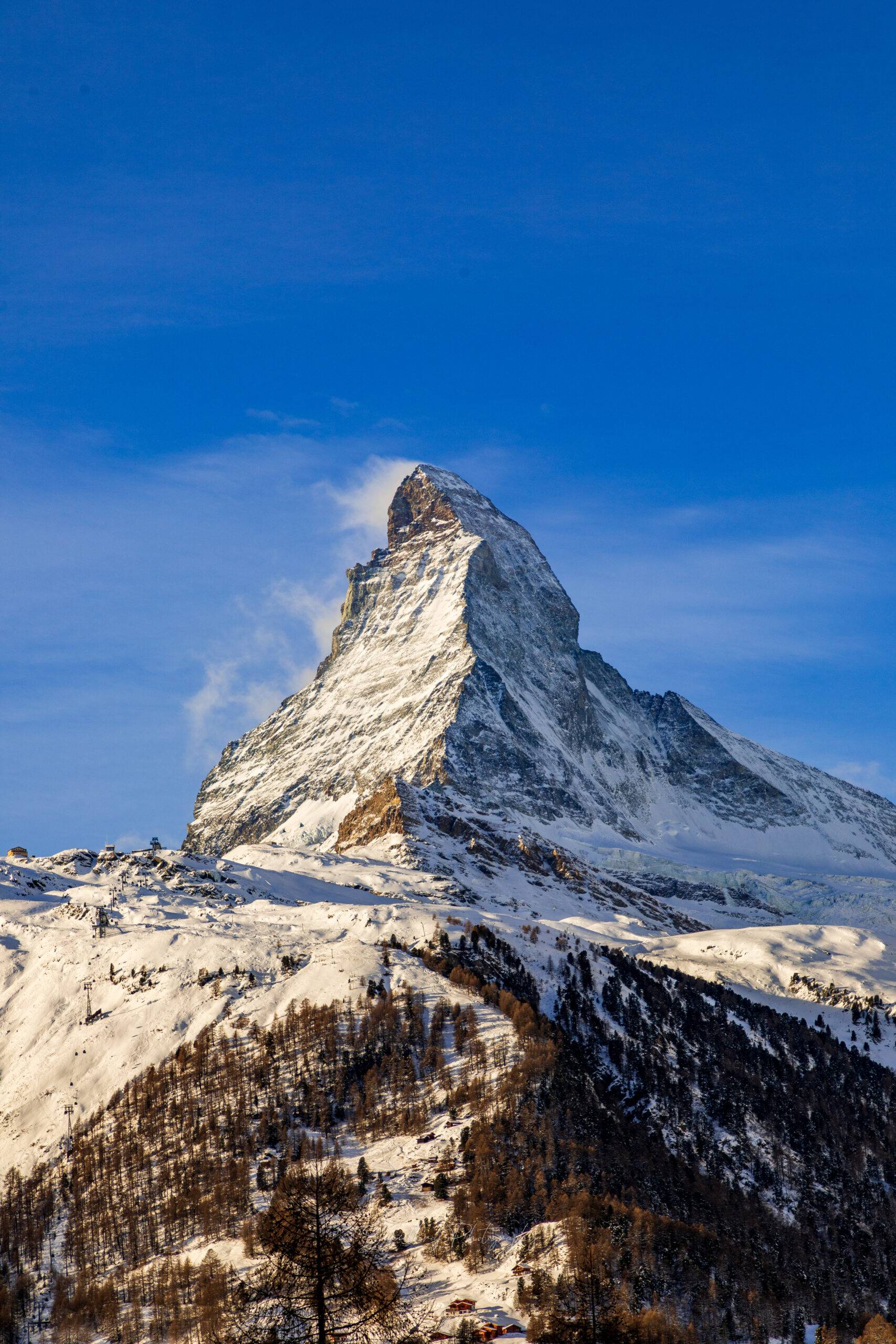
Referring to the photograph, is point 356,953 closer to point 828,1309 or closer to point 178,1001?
point 178,1001

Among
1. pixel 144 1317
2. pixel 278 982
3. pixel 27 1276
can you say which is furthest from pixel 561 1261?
pixel 278 982

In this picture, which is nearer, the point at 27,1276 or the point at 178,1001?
the point at 27,1276

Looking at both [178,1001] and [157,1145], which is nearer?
[157,1145]

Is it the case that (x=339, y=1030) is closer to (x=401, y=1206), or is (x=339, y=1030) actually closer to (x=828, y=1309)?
(x=401, y=1206)

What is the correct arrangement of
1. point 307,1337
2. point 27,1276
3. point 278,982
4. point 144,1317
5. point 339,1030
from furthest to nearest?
point 278,982 < point 339,1030 < point 27,1276 < point 144,1317 < point 307,1337

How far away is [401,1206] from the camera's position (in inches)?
4828

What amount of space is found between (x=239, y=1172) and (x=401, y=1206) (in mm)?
26253

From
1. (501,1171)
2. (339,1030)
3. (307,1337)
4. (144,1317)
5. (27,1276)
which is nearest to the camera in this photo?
(307,1337)

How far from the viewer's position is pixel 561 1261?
105 m

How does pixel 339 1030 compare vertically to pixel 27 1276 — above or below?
above

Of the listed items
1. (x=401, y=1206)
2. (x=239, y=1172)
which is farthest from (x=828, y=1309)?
(x=239, y=1172)

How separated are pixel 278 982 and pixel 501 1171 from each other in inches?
2695

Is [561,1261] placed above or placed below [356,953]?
below

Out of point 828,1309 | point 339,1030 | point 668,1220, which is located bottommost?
point 828,1309
